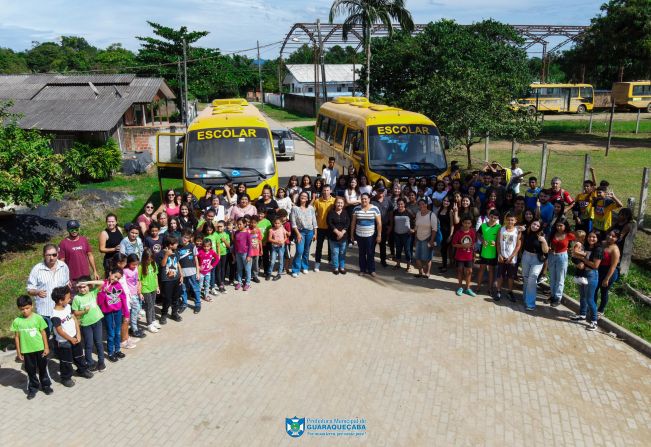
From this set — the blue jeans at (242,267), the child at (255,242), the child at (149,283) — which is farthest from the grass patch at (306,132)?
the child at (149,283)

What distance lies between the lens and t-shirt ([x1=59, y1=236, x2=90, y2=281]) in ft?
25.4

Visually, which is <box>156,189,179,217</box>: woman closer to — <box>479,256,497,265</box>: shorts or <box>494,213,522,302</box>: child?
<box>479,256,497,265</box>: shorts

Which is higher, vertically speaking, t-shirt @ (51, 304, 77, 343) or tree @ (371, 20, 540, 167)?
tree @ (371, 20, 540, 167)

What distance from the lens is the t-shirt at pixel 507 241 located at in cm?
858

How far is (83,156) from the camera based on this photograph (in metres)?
21.2

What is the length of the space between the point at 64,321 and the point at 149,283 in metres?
1.46

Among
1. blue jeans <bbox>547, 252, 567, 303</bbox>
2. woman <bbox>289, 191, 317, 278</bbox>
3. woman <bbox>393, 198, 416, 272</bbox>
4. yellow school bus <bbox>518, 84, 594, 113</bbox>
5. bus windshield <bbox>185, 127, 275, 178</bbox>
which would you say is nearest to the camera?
blue jeans <bbox>547, 252, 567, 303</bbox>

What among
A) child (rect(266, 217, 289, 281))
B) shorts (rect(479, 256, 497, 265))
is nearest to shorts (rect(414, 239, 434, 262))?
shorts (rect(479, 256, 497, 265))

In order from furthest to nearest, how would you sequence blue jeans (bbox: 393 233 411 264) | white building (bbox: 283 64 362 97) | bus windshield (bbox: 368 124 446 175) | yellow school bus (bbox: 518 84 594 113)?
white building (bbox: 283 64 362 97) < yellow school bus (bbox: 518 84 594 113) < bus windshield (bbox: 368 124 446 175) < blue jeans (bbox: 393 233 411 264)

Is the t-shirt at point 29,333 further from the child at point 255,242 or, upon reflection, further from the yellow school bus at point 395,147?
the yellow school bus at point 395,147

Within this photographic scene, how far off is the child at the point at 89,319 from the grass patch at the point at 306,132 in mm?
27125

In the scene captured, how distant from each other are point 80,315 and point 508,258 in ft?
20.9

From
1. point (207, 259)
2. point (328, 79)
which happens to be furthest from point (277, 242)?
point (328, 79)

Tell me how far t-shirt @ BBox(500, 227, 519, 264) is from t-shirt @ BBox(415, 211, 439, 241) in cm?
128
